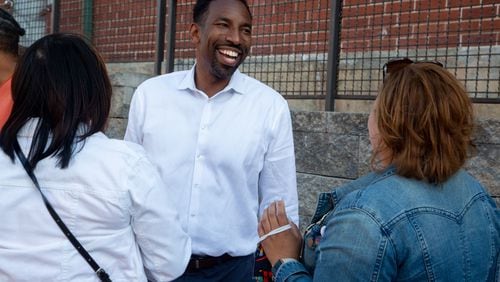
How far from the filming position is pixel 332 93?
5.43 meters

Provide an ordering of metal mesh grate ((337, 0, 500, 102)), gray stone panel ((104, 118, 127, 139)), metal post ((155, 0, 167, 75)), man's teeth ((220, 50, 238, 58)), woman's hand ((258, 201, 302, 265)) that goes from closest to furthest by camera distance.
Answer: woman's hand ((258, 201, 302, 265))
man's teeth ((220, 50, 238, 58))
metal mesh grate ((337, 0, 500, 102))
gray stone panel ((104, 118, 127, 139))
metal post ((155, 0, 167, 75))

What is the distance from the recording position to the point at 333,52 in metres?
5.43

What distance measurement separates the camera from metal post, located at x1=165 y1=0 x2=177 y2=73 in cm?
663

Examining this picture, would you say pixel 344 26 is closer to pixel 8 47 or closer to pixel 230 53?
pixel 230 53

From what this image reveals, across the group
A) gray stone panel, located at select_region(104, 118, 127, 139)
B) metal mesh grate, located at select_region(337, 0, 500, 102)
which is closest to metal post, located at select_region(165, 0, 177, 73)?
gray stone panel, located at select_region(104, 118, 127, 139)

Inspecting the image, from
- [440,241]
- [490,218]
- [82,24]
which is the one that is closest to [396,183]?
[440,241]

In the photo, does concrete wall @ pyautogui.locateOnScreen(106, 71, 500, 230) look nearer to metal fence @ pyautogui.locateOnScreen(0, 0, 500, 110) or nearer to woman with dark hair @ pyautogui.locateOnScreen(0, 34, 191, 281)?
metal fence @ pyautogui.locateOnScreen(0, 0, 500, 110)

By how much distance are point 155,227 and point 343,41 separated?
13.9ft

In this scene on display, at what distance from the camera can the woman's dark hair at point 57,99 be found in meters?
2.00

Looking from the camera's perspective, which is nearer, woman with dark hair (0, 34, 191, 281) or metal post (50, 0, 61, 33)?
woman with dark hair (0, 34, 191, 281)

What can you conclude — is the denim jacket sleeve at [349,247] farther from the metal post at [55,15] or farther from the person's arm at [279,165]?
the metal post at [55,15]

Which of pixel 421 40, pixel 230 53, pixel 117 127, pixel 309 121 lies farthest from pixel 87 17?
pixel 230 53

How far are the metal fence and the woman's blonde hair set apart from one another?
2897 mm

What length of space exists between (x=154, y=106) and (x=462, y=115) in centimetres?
166
